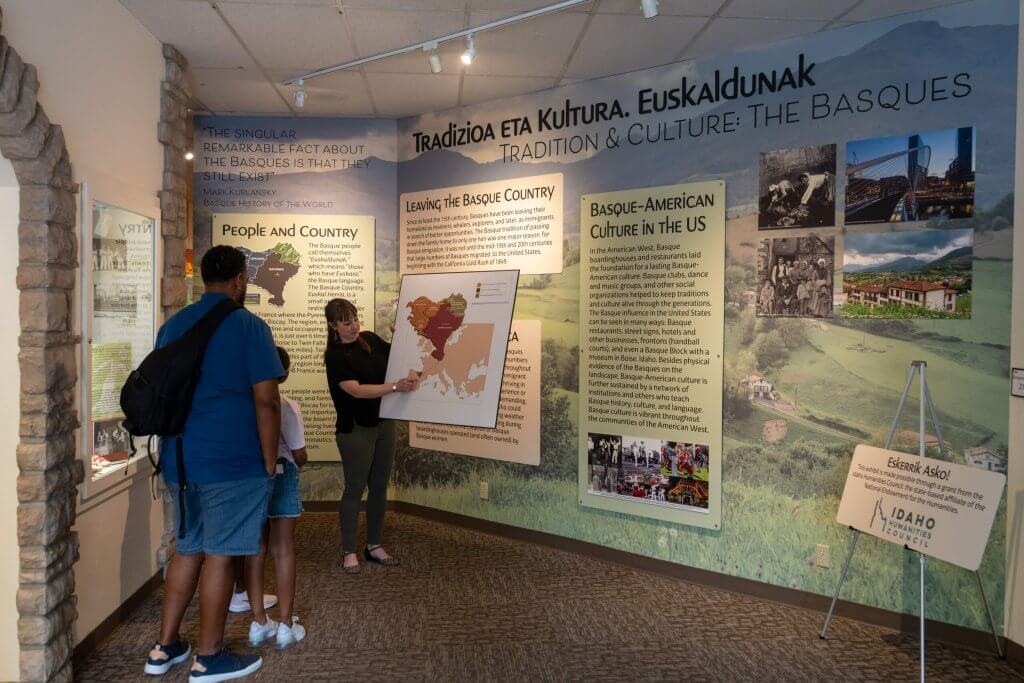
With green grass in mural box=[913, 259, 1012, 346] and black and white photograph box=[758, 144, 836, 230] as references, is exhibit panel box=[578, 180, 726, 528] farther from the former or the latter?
green grass in mural box=[913, 259, 1012, 346]

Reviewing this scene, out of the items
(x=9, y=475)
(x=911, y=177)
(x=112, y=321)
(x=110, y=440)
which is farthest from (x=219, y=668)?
(x=911, y=177)

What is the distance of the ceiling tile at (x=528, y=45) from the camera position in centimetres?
367

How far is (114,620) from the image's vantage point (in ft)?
11.0

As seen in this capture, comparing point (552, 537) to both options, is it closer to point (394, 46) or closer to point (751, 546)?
point (751, 546)

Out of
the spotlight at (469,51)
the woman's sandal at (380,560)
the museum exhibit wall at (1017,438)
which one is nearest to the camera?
the museum exhibit wall at (1017,438)

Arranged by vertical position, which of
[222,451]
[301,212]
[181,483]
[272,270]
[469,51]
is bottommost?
[181,483]

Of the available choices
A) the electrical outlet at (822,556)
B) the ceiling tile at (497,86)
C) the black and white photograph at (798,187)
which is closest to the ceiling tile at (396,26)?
the ceiling tile at (497,86)

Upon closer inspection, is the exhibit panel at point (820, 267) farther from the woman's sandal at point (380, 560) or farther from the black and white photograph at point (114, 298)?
the black and white photograph at point (114, 298)

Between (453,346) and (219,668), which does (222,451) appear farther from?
(453,346)

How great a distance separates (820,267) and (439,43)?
93.9 inches

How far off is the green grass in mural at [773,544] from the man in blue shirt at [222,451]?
7.43ft

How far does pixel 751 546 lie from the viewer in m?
3.88

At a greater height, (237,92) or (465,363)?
(237,92)

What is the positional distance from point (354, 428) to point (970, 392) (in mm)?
3157
